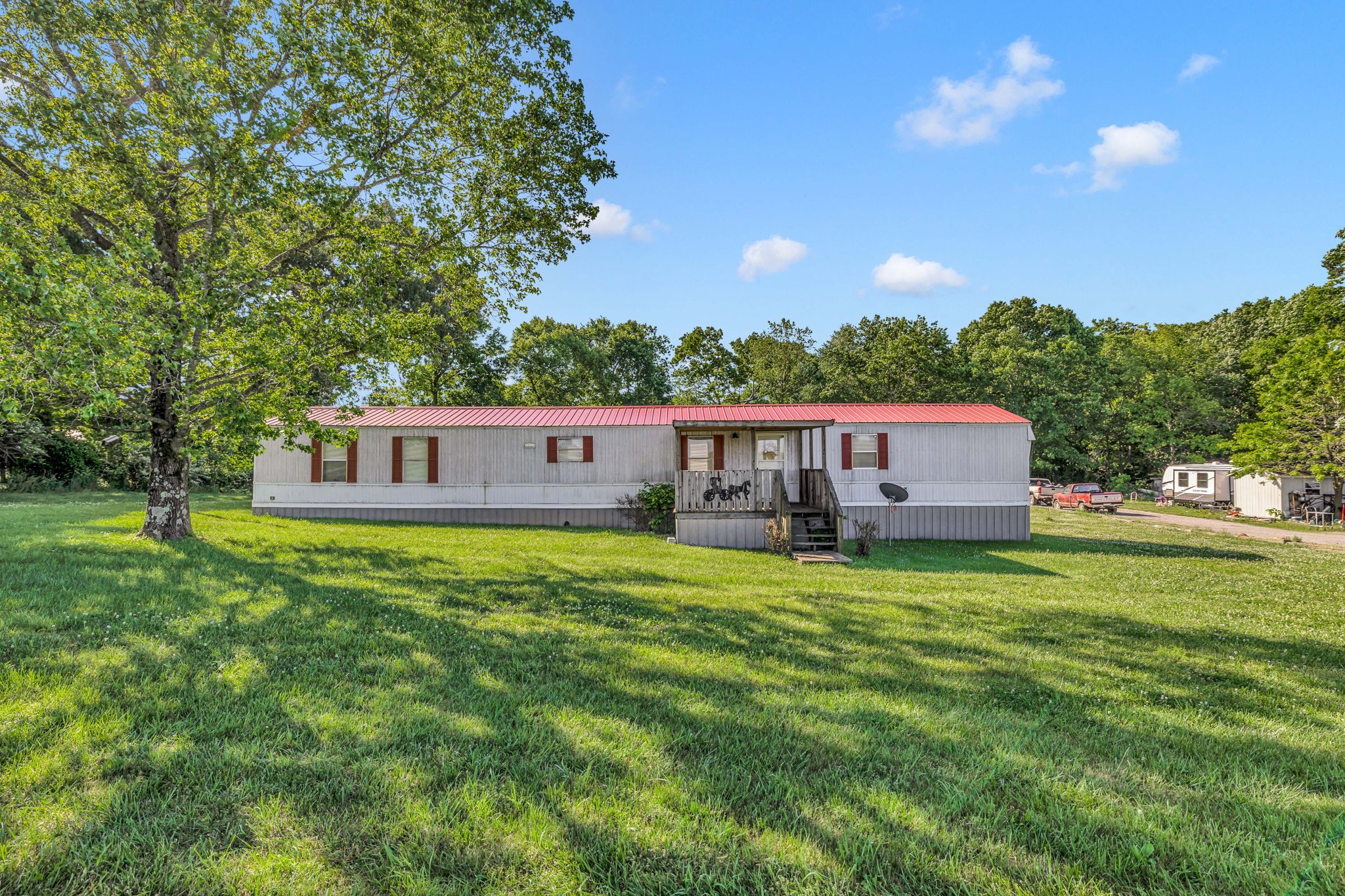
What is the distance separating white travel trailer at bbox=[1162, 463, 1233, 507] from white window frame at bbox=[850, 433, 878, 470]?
20.4 metres

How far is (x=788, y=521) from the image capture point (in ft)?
42.0

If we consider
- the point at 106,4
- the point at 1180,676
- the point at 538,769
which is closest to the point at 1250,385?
the point at 1180,676

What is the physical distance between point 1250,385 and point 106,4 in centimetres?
5073

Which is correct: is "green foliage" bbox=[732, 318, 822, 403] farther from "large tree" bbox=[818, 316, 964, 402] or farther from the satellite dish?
the satellite dish

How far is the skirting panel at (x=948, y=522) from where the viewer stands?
16.3 metres

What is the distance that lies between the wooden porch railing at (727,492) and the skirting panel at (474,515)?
11.4 feet

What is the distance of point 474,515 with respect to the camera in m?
17.0

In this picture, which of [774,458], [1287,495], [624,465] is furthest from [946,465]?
[1287,495]

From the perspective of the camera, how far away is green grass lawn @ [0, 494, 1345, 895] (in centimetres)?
233

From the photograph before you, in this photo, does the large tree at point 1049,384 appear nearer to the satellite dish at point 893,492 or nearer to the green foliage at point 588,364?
the green foliage at point 588,364

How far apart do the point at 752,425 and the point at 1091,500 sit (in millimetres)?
22071

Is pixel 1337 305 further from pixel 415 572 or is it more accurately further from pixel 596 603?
pixel 415 572

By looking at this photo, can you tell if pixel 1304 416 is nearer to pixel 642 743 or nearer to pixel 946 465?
pixel 946 465

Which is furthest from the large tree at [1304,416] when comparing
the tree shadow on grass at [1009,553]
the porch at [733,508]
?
the porch at [733,508]
